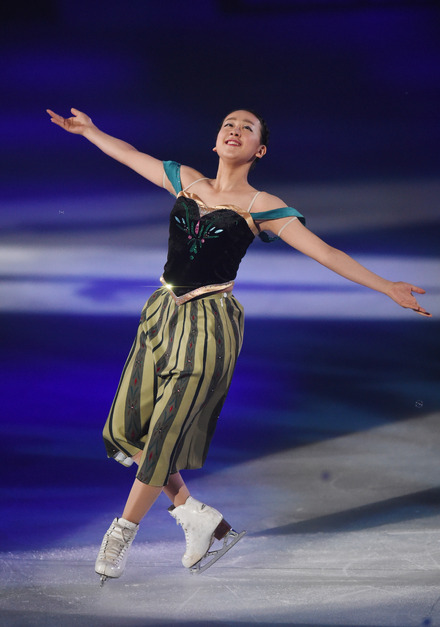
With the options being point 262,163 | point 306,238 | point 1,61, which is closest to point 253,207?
point 306,238

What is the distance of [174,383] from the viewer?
4.02 m

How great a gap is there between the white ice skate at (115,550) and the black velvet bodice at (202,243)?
0.92 metres

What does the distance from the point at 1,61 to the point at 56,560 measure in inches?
100

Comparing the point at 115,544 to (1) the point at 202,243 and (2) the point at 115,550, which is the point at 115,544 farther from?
(1) the point at 202,243

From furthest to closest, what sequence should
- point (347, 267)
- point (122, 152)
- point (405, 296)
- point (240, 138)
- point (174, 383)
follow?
point (122, 152), point (240, 138), point (174, 383), point (347, 267), point (405, 296)

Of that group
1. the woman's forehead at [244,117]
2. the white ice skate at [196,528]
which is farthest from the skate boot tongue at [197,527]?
the woman's forehead at [244,117]

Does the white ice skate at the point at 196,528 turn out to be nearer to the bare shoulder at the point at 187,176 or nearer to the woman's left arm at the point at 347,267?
the woman's left arm at the point at 347,267

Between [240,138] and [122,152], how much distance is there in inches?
20.4

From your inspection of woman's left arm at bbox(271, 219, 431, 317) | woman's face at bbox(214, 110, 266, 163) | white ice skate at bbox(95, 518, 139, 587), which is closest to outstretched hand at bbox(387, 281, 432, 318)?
woman's left arm at bbox(271, 219, 431, 317)

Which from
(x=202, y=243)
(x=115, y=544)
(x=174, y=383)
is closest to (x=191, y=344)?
(x=174, y=383)

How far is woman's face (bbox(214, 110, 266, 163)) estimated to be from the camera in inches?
164

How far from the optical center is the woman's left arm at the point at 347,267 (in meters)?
3.72

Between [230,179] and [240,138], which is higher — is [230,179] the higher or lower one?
the lower one

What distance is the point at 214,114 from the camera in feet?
18.1
